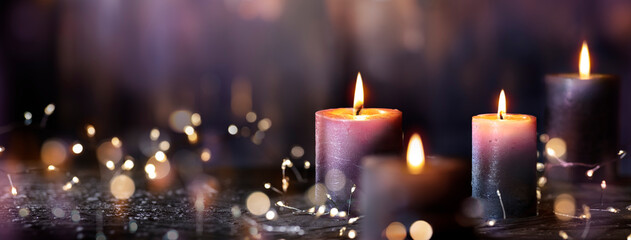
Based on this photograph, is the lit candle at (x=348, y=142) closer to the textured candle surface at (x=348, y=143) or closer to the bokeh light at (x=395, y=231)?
the textured candle surface at (x=348, y=143)

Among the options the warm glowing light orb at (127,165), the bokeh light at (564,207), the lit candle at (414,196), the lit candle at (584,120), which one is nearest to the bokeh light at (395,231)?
the lit candle at (414,196)

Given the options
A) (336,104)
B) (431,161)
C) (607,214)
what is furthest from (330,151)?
(336,104)

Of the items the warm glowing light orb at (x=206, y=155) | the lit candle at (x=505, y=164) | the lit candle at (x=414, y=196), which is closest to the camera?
the lit candle at (x=414, y=196)

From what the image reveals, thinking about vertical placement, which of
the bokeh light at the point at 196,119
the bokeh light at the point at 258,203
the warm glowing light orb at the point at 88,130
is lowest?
the bokeh light at the point at 258,203

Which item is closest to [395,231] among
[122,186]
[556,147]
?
[556,147]

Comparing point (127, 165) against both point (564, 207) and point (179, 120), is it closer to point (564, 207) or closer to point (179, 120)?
point (179, 120)

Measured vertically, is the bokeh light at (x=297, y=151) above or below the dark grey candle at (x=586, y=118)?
below

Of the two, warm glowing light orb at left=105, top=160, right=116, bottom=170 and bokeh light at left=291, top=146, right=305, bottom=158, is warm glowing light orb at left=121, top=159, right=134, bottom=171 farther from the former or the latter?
bokeh light at left=291, top=146, right=305, bottom=158

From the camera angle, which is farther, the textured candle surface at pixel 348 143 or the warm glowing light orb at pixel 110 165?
the warm glowing light orb at pixel 110 165
